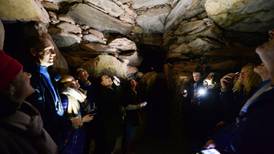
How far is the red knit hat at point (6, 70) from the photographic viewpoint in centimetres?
178

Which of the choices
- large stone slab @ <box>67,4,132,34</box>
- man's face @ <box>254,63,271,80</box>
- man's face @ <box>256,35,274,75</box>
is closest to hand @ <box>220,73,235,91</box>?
man's face @ <box>254,63,271,80</box>

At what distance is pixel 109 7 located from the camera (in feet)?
26.2

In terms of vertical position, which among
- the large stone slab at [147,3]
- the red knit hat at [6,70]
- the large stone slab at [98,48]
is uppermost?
the large stone slab at [147,3]

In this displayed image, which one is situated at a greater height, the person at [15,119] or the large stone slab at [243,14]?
the large stone slab at [243,14]

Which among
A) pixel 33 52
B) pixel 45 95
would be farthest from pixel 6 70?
pixel 33 52

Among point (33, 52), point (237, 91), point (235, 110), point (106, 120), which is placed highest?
point (33, 52)

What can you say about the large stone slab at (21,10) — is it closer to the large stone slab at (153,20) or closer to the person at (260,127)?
the large stone slab at (153,20)

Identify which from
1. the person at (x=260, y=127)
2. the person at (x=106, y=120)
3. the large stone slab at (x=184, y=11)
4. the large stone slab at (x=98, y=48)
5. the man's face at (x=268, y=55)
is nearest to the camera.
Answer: the person at (x=260, y=127)

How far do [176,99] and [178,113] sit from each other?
0.54m

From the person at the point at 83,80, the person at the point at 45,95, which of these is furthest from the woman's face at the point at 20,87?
the person at the point at 83,80

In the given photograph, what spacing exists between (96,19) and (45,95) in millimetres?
4724

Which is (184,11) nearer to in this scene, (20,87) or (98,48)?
(98,48)

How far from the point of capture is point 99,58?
739 cm

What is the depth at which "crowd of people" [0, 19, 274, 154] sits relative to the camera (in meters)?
1.87
